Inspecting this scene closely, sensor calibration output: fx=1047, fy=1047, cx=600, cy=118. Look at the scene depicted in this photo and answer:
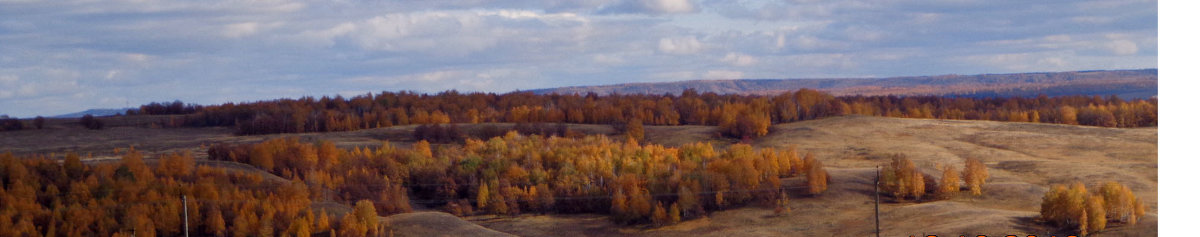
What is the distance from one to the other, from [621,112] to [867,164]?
20.3 meters

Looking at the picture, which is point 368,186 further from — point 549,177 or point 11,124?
point 11,124

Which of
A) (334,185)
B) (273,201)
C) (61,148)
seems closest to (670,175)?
(334,185)

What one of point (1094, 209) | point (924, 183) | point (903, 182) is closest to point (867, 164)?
point (924, 183)

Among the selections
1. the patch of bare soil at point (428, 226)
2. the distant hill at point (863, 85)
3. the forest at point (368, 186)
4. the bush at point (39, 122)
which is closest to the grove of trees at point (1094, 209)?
the forest at point (368, 186)

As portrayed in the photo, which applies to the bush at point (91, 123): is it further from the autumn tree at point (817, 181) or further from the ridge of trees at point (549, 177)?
the autumn tree at point (817, 181)

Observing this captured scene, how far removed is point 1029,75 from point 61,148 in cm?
16369

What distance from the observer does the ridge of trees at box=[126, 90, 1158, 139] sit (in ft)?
159

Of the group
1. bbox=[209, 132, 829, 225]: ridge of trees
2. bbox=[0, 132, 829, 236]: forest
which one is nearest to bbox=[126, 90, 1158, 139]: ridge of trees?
bbox=[209, 132, 829, 225]: ridge of trees

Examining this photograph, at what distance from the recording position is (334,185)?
26.6 meters

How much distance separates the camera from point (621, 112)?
2085 inches

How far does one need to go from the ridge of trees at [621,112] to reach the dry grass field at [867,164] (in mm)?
2719

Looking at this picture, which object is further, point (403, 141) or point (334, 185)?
point (403, 141)
